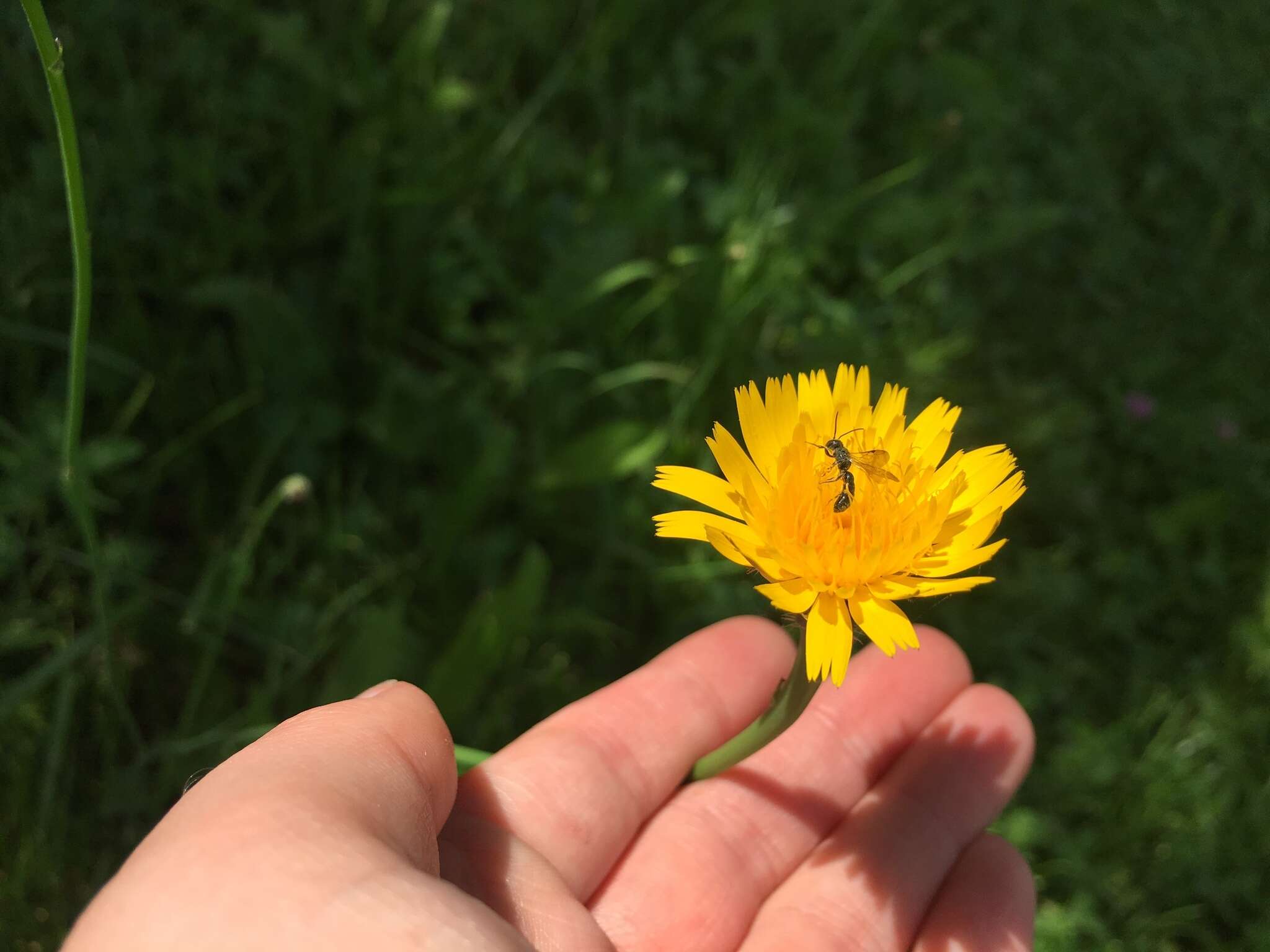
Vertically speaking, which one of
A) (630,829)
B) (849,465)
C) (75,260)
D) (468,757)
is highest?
(75,260)

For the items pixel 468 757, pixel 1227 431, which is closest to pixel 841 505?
pixel 468 757

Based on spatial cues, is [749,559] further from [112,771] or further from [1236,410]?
[1236,410]

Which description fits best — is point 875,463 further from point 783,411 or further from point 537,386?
point 537,386

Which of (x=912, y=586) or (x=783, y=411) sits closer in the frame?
(x=912, y=586)

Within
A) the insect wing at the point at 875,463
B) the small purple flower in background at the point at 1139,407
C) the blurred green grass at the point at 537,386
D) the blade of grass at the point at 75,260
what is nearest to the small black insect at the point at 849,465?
the insect wing at the point at 875,463

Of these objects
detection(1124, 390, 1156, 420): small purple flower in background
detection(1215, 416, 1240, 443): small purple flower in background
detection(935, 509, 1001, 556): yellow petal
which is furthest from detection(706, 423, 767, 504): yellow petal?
detection(1215, 416, 1240, 443): small purple flower in background
